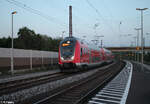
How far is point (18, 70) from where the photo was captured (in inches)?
763

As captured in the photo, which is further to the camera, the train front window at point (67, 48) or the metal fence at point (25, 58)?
the metal fence at point (25, 58)

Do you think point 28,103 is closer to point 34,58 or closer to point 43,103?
point 43,103

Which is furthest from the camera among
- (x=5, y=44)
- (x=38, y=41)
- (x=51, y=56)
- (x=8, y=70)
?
(x=38, y=41)

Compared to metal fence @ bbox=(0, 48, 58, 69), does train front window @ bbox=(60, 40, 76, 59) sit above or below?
above

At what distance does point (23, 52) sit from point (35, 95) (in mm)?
13845

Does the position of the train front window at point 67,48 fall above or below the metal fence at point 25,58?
above

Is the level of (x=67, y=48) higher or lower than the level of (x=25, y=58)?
higher

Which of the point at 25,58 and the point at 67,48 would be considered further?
the point at 25,58

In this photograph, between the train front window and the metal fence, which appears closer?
the train front window

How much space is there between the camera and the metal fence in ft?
58.9

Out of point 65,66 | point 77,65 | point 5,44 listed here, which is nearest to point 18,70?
point 65,66

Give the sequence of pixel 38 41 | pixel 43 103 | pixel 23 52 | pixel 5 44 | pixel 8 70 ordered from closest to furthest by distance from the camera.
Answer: pixel 43 103 → pixel 8 70 → pixel 23 52 → pixel 5 44 → pixel 38 41

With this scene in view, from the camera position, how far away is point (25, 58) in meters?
20.9

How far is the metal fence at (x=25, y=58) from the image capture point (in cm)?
1794
